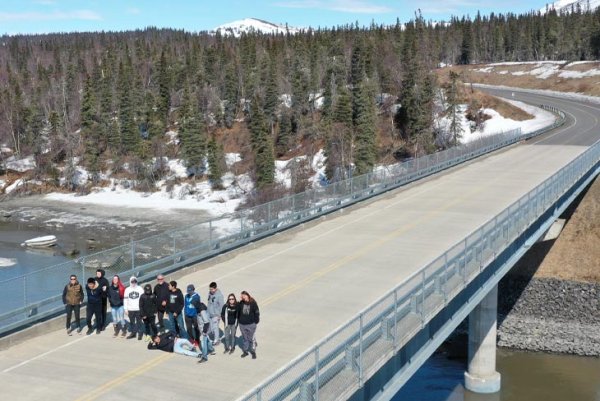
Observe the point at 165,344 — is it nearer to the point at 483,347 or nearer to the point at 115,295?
the point at 115,295

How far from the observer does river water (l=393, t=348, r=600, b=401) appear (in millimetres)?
28625

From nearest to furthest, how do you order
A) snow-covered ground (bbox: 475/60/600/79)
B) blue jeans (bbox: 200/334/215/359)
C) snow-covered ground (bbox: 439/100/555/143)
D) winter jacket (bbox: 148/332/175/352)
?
blue jeans (bbox: 200/334/215/359)
winter jacket (bbox: 148/332/175/352)
snow-covered ground (bbox: 439/100/555/143)
snow-covered ground (bbox: 475/60/600/79)

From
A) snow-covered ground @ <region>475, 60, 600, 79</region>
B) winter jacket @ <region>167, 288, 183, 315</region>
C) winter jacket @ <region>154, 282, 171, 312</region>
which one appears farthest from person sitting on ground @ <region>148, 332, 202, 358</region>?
snow-covered ground @ <region>475, 60, 600, 79</region>

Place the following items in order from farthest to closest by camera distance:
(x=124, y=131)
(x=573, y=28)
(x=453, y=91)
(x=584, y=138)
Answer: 1. (x=573, y=28)
2. (x=124, y=131)
3. (x=453, y=91)
4. (x=584, y=138)

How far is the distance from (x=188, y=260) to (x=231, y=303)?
693cm

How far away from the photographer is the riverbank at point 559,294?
35031 mm

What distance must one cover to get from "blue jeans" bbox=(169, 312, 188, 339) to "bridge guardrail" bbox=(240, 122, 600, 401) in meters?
3.39

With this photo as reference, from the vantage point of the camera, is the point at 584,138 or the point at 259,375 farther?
the point at 584,138

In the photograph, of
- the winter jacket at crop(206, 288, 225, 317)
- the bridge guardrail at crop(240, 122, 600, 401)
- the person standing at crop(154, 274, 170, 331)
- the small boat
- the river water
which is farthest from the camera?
the small boat

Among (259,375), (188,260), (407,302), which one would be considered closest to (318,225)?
(188,260)

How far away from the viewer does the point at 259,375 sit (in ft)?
43.0

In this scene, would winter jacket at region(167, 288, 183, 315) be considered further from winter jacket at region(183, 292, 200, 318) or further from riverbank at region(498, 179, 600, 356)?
riverbank at region(498, 179, 600, 356)

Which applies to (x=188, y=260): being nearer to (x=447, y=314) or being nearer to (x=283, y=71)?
(x=447, y=314)

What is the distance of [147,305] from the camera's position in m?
14.9
